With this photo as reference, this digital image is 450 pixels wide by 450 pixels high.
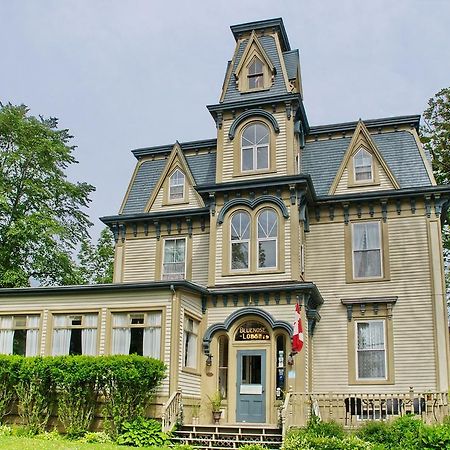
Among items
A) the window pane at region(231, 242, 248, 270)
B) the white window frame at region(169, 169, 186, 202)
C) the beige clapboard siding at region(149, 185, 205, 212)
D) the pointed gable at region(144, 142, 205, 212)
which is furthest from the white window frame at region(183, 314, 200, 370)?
the white window frame at region(169, 169, 186, 202)

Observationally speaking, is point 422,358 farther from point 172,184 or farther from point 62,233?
point 62,233

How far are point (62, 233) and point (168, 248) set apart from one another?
33.7ft

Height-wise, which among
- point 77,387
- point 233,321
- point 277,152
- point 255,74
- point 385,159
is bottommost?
point 77,387

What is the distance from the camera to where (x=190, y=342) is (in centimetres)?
2045

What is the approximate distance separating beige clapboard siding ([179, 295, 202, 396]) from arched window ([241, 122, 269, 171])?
5.14 meters

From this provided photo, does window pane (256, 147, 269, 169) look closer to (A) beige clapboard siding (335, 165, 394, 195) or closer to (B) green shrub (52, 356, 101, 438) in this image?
(A) beige clapboard siding (335, 165, 394, 195)

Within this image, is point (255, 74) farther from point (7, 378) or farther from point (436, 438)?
point (436, 438)

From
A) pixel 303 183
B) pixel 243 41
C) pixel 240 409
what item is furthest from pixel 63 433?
pixel 243 41

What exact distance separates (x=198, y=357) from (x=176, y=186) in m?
7.29

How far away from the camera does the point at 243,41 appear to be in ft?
80.6

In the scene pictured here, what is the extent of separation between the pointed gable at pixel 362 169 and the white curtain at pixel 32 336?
1090 centimetres

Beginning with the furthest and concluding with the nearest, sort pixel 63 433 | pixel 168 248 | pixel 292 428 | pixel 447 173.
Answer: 1. pixel 447 173
2. pixel 168 248
3. pixel 63 433
4. pixel 292 428

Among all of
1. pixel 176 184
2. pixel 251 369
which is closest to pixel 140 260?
pixel 176 184

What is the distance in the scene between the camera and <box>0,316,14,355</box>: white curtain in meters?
21.3
